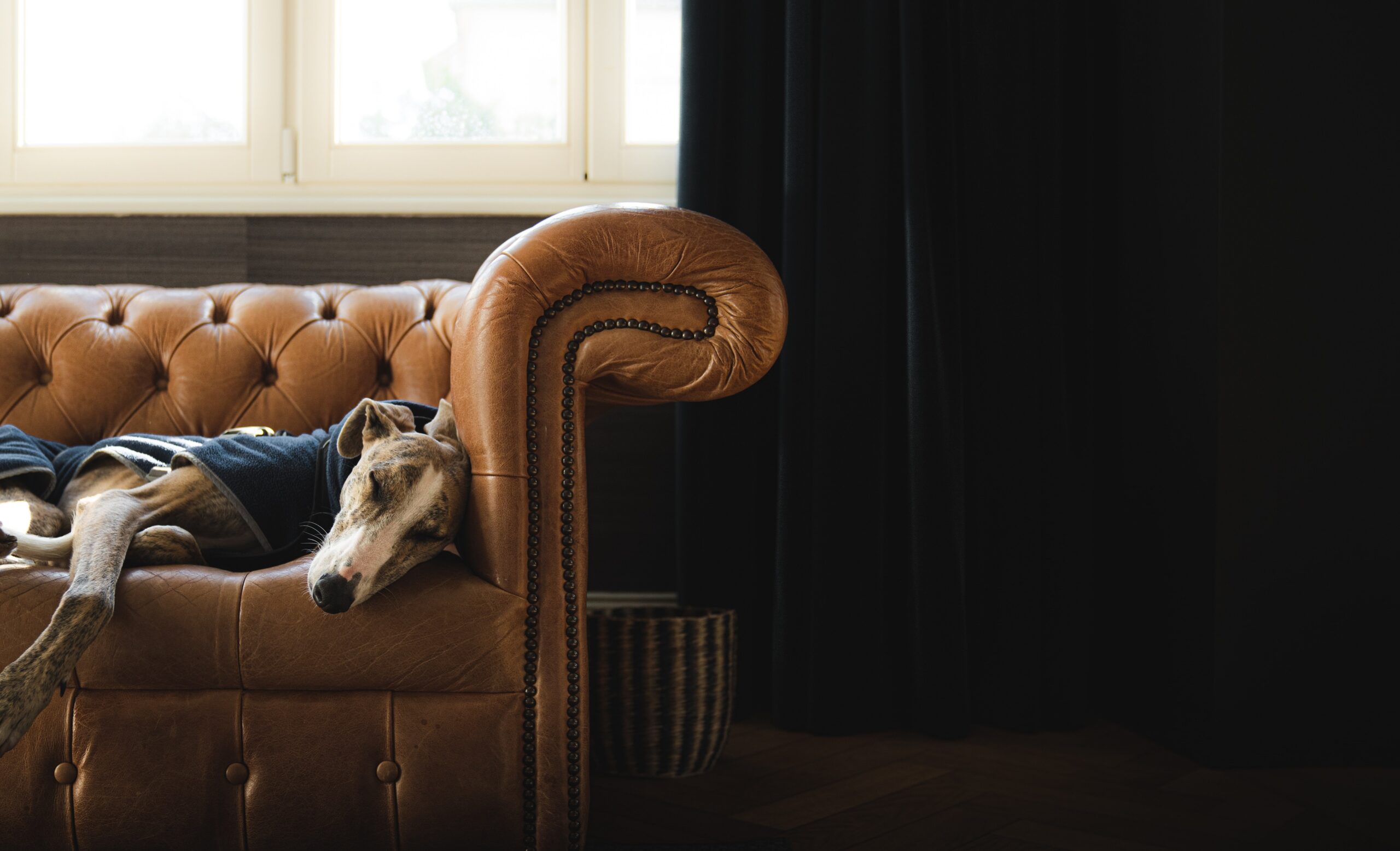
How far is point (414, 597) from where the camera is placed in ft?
4.21

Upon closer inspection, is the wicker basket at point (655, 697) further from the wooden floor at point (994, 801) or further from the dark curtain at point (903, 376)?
the dark curtain at point (903, 376)

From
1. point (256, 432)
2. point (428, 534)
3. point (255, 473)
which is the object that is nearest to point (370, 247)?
point (256, 432)

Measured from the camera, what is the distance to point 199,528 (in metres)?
1.51

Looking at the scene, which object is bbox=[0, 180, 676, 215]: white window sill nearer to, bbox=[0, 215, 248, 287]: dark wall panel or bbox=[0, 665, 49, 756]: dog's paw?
bbox=[0, 215, 248, 287]: dark wall panel

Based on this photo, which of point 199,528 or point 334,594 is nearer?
point 334,594

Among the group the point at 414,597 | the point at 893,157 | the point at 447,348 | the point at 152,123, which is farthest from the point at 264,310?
the point at 893,157

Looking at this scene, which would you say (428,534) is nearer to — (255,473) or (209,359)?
(255,473)

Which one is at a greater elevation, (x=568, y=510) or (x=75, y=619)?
(x=568, y=510)

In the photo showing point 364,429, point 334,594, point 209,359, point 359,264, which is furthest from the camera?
point 359,264

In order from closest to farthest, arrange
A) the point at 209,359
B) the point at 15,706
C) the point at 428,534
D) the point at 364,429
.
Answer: the point at 15,706
the point at 428,534
the point at 364,429
the point at 209,359

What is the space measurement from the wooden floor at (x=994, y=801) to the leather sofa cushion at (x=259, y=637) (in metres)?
0.45

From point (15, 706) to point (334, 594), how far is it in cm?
37

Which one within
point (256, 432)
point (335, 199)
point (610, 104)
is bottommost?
point (256, 432)

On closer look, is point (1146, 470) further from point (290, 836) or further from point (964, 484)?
point (290, 836)
